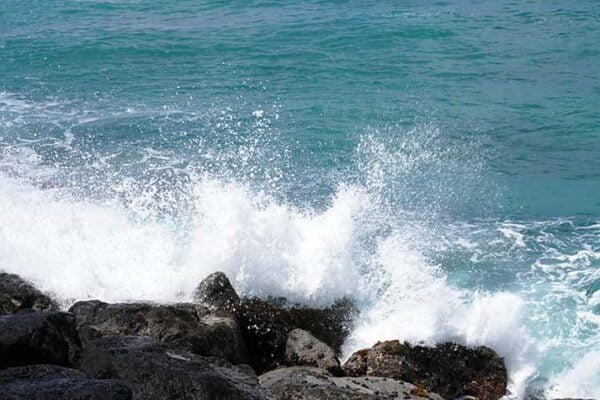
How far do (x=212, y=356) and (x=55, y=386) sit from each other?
3.57 metres

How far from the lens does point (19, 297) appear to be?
1169 cm

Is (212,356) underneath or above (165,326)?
underneath

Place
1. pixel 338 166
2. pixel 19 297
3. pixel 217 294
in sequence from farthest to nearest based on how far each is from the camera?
1. pixel 338 166
2. pixel 217 294
3. pixel 19 297

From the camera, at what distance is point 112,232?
1517cm

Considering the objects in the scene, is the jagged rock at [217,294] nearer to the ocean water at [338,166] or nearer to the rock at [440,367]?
the ocean water at [338,166]

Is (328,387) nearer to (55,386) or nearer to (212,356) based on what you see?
(212,356)

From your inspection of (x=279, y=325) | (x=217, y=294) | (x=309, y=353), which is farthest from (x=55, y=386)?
(x=279, y=325)

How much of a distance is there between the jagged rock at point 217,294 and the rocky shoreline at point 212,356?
20 mm

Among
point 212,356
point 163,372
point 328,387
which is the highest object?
point 163,372

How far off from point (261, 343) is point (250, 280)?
183 centimetres

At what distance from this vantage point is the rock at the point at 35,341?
8.09 meters

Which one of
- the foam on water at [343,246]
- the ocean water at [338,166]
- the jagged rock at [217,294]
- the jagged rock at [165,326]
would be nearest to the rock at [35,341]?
the jagged rock at [165,326]

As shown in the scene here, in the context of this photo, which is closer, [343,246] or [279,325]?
[279,325]

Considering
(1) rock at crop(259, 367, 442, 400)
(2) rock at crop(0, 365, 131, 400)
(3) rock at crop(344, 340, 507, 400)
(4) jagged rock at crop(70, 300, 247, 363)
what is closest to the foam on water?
(3) rock at crop(344, 340, 507, 400)
